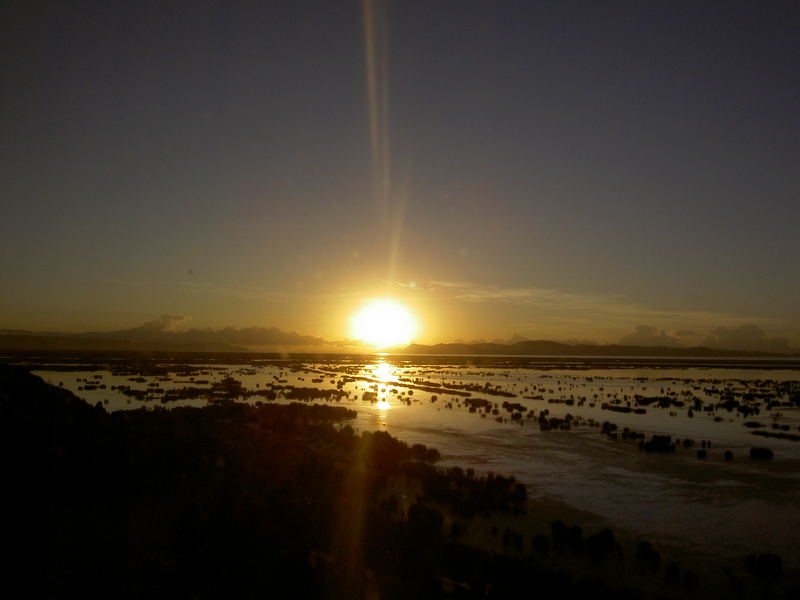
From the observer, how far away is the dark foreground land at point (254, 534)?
952 cm

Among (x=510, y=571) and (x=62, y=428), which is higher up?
(x=62, y=428)

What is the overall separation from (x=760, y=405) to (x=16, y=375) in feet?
165

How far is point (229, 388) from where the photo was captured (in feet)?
169

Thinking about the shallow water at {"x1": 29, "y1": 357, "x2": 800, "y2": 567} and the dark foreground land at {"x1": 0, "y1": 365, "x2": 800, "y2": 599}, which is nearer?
the dark foreground land at {"x1": 0, "y1": 365, "x2": 800, "y2": 599}

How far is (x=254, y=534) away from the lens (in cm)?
1102

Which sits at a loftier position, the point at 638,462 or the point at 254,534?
the point at 254,534

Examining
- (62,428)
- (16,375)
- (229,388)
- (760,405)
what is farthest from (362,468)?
(760,405)

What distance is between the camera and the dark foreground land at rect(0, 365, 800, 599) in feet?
31.2

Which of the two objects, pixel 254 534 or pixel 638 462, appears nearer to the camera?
pixel 254 534

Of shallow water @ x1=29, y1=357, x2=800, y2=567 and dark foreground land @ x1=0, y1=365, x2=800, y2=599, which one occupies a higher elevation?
dark foreground land @ x1=0, y1=365, x2=800, y2=599

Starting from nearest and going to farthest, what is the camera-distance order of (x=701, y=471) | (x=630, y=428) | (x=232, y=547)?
(x=232, y=547) < (x=701, y=471) < (x=630, y=428)

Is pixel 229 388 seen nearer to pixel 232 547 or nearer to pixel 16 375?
pixel 16 375

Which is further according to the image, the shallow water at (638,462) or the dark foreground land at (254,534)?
the shallow water at (638,462)

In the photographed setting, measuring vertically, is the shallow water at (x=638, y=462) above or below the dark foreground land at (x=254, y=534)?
below
